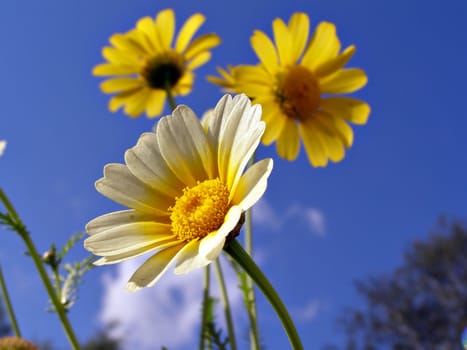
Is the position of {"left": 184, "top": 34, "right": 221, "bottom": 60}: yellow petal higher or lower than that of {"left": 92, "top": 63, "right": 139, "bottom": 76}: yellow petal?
higher

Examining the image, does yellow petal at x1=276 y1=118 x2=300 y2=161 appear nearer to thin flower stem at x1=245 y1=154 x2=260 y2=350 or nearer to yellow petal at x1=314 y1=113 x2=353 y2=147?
yellow petal at x1=314 y1=113 x2=353 y2=147

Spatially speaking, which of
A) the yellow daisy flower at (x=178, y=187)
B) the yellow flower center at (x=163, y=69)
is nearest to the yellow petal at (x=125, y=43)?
the yellow flower center at (x=163, y=69)

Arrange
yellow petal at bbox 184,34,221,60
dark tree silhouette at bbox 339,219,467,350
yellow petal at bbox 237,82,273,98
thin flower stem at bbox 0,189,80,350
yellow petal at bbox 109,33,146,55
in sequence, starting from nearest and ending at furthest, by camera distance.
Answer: thin flower stem at bbox 0,189,80,350 < yellow petal at bbox 237,82,273,98 < yellow petal at bbox 109,33,146,55 < yellow petal at bbox 184,34,221,60 < dark tree silhouette at bbox 339,219,467,350

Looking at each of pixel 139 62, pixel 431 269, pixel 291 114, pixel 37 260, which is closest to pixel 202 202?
pixel 37 260

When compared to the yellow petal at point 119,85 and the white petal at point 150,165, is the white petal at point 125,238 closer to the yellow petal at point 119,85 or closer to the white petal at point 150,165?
the white petal at point 150,165

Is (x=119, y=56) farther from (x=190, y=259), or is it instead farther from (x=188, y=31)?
(x=190, y=259)

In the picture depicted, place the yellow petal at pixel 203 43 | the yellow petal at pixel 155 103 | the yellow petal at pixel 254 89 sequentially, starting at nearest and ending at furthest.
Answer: the yellow petal at pixel 254 89 < the yellow petal at pixel 203 43 < the yellow petal at pixel 155 103

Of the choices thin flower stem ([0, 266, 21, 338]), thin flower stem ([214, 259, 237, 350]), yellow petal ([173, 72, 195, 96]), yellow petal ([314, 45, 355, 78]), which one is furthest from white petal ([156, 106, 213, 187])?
yellow petal ([173, 72, 195, 96])
